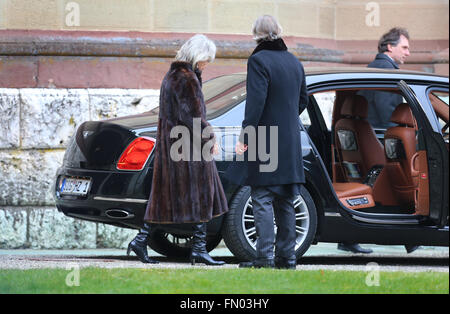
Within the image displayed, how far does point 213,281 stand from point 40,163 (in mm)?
5231

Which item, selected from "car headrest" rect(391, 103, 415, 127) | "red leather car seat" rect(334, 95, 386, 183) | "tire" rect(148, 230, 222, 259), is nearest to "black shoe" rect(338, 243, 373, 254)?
"red leather car seat" rect(334, 95, 386, 183)

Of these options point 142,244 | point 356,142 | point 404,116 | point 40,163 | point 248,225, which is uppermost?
point 404,116

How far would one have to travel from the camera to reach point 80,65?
465 inches

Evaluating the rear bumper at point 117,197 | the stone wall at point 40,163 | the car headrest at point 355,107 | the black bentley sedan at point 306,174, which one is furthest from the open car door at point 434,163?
the stone wall at point 40,163

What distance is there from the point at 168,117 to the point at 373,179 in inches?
96.6

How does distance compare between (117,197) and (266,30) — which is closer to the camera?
(266,30)

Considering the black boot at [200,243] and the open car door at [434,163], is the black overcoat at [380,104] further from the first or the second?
the black boot at [200,243]

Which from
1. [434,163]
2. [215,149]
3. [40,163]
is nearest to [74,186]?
[215,149]

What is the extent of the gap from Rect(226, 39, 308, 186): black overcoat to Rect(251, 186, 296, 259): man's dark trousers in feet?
0.42

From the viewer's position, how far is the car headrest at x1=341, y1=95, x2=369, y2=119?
Result: 31.6 feet

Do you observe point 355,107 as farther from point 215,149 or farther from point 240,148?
point 240,148

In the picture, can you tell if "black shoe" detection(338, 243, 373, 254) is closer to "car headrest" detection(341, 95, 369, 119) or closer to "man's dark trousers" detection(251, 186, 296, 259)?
"car headrest" detection(341, 95, 369, 119)

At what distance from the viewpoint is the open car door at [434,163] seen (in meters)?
8.29
